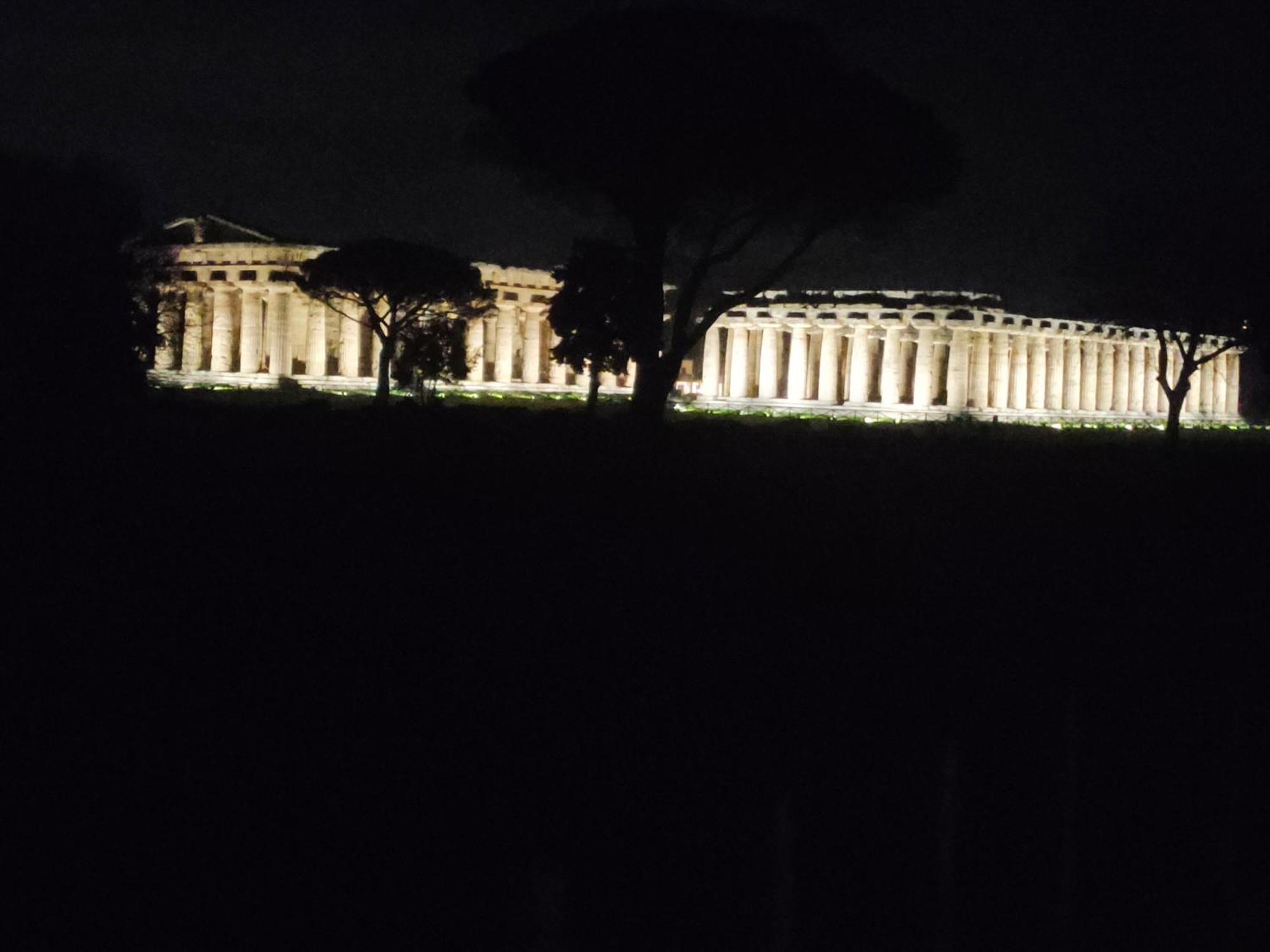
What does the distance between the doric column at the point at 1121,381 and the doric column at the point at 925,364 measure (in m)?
17.8

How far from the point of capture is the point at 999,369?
79375mm

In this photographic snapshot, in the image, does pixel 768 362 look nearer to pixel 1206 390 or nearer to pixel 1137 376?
pixel 1137 376

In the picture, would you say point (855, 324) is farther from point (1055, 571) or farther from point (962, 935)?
point (962, 935)

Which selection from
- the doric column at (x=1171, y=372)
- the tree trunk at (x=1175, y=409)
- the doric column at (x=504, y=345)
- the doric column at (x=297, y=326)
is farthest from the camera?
the doric column at (x=1171, y=372)

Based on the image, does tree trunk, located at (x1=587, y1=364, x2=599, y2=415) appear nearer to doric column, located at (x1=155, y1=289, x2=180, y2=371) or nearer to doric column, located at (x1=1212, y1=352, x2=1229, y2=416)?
doric column, located at (x1=155, y1=289, x2=180, y2=371)

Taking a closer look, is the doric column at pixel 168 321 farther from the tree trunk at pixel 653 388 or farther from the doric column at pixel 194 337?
the tree trunk at pixel 653 388

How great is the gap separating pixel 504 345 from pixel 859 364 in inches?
796

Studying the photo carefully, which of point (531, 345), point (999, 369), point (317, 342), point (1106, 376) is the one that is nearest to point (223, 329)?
point (317, 342)

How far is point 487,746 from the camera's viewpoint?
31.2ft

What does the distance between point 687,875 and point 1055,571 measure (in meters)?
11.0

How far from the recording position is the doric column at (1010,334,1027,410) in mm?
80500

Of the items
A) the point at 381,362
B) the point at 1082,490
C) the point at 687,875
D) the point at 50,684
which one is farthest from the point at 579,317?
the point at 687,875

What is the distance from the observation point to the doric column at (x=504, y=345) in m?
81.1

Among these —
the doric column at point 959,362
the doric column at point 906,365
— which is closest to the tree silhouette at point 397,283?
the doric column at point 906,365
